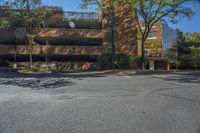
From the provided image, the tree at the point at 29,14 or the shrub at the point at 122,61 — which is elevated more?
the tree at the point at 29,14

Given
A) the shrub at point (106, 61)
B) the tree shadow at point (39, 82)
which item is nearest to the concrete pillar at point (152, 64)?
the shrub at point (106, 61)

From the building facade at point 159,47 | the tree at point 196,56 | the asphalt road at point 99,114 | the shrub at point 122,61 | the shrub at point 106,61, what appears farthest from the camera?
the building facade at point 159,47

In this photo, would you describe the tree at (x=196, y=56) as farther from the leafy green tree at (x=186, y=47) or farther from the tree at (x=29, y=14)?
the tree at (x=29, y=14)

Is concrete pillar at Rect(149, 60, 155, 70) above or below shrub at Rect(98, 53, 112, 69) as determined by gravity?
below

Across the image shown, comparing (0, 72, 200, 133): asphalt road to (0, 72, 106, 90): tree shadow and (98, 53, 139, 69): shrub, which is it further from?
(98, 53, 139, 69): shrub

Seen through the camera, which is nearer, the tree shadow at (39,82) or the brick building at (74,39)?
the tree shadow at (39,82)

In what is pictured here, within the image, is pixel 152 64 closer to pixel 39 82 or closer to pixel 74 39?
pixel 74 39

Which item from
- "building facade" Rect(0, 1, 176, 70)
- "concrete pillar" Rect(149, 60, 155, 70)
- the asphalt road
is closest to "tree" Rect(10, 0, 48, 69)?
"building facade" Rect(0, 1, 176, 70)

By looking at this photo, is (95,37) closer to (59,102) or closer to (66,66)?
(66,66)

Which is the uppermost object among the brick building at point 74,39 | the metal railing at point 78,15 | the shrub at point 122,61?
the metal railing at point 78,15

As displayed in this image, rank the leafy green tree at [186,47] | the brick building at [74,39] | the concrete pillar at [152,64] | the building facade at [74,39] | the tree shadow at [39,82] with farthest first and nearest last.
A: the leafy green tree at [186,47] < the concrete pillar at [152,64] < the brick building at [74,39] < the building facade at [74,39] < the tree shadow at [39,82]

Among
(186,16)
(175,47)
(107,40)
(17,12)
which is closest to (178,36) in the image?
(175,47)

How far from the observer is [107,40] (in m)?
41.4

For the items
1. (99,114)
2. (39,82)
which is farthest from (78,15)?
(99,114)
